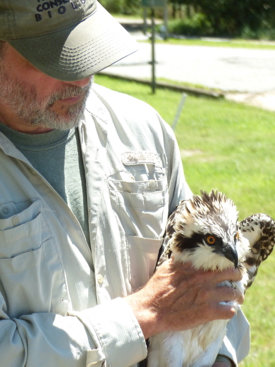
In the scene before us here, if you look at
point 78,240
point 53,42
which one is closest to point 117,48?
point 53,42

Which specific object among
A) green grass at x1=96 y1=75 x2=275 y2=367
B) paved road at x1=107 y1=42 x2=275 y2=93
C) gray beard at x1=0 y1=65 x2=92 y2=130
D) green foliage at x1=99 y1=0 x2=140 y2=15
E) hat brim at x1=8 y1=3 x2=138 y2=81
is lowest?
green foliage at x1=99 y1=0 x2=140 y2=15

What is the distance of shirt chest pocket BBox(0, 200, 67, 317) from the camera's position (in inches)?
91.7

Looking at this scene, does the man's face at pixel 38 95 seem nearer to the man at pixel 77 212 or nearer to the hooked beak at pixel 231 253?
the man at pixel 77 212

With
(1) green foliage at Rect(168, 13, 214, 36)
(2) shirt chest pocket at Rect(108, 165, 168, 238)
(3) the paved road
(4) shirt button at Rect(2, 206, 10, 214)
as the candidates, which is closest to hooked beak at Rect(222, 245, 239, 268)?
(2) shirt chest pocket at Rect(108, 165, 168, 238)

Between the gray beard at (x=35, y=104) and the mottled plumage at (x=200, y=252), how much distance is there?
32.5 inches

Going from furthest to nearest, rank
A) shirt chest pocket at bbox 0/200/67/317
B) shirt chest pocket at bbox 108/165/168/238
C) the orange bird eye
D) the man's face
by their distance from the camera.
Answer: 1. the orange bird eye
2. shirt chest pocket at bbox 108/165/168/238
3. the man's face
4. shirt chest pocket at bbox 0/200/67/317

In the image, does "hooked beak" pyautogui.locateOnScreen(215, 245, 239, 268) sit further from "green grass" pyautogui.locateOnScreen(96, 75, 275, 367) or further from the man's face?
"green grass" pyautogui.locateOnScreen(96, 75, 275, 367)

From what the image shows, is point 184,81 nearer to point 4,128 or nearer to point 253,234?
point 253,234

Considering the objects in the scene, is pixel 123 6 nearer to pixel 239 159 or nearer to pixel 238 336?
pixel 239 159

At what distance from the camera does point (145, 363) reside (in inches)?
117

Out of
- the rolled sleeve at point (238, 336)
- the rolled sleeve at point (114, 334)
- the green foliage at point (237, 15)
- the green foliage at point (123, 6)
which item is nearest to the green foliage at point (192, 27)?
the green foliage at point (237, 15)

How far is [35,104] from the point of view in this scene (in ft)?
8.27

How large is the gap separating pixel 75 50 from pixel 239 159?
264 inches

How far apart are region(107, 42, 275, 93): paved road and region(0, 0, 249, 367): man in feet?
37.1
